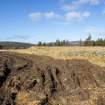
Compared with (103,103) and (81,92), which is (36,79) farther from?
(103,103)

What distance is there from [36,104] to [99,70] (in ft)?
28.6

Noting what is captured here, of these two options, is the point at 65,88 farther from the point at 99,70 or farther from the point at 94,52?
the point at 94,52

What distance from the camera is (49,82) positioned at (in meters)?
23.0

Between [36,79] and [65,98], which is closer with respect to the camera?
[65,98]

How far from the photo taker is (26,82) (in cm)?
2220

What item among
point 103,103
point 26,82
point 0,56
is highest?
point 0,56

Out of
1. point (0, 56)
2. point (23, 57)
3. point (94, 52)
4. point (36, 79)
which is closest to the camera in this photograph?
point (36, 79)

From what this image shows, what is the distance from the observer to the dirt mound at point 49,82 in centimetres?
2092

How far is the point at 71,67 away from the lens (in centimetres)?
2628

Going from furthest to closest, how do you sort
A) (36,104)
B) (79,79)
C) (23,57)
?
(23,57) < (79,79) < (36,104)

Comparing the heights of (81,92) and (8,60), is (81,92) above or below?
below

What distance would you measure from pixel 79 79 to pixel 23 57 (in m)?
6.42

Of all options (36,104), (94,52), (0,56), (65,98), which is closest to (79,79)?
(65,98)

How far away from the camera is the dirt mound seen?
68.6 feet
